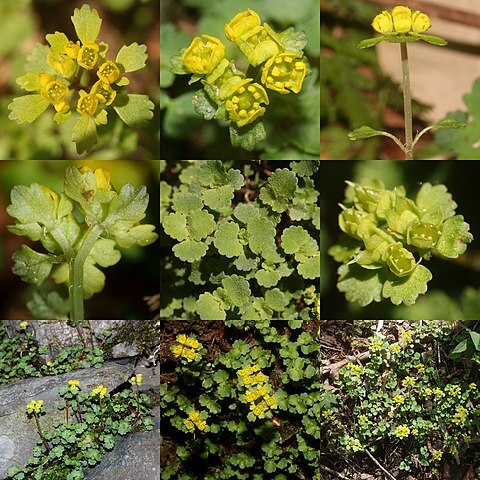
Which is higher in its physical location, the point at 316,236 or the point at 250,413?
the point at 316,236

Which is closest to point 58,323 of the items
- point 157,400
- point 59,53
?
point 157,400

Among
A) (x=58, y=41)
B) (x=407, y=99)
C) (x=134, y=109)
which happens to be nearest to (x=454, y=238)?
(x=407, y=99)

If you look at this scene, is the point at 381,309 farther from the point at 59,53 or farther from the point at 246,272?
the point at 59,53

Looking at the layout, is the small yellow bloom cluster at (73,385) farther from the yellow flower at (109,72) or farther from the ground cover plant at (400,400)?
the yellow flower at (109,72)

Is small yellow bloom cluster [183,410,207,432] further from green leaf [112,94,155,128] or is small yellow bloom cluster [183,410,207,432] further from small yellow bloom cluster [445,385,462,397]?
Result: green leaf [112,94,155,128]

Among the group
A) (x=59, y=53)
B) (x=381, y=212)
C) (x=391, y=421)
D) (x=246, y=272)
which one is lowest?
(x=391, y=421)

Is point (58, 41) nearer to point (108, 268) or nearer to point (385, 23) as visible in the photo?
point (108, 268)
